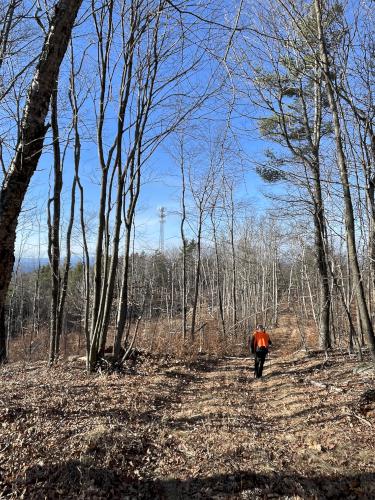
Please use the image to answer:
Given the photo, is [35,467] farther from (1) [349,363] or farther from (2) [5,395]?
(1) [349,363]

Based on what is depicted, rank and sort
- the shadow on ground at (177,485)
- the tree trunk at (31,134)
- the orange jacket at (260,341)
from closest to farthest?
the tree trunk at (31,134) → the shadow on ground at (177,485) → the orange jacket at (260,341)

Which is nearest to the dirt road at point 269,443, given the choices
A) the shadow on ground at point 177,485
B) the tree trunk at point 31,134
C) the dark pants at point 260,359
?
the shadow on ground at point 177,485

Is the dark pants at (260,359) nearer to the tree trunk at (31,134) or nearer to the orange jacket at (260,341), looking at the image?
the orange jacket at (260,341)

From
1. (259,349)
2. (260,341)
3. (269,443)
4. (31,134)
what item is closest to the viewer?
(31,134)

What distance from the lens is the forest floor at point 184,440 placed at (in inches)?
148

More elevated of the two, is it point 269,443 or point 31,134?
point 31,134

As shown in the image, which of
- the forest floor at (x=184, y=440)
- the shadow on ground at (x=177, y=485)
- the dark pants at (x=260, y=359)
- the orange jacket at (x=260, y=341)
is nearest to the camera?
the shadow on ground at (x=177, y=485)

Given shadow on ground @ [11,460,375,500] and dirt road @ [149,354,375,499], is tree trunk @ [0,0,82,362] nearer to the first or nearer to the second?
shadow on ground @ [11,460,375,500]

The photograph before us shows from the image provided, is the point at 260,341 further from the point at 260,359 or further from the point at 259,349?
the point at 260,359

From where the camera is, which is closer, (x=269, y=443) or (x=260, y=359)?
(x=269, y=443)

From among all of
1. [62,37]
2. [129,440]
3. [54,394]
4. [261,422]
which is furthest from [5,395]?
[62,37]

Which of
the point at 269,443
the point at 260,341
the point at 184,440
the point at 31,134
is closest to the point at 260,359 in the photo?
the point at 260,341

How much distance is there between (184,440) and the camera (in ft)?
16.3

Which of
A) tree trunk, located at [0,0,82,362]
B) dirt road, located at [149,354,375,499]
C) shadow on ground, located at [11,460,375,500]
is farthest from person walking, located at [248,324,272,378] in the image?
tree trunk, located at [0,0,82,362]
